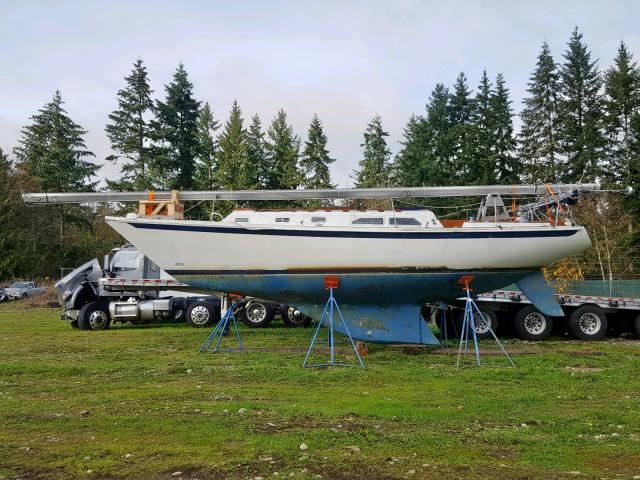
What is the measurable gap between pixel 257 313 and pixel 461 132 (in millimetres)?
33708

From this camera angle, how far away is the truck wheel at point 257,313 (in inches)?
756

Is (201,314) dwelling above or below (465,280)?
below

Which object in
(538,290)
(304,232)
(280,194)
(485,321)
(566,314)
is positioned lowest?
(485,321)

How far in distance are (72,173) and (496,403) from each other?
48.3m

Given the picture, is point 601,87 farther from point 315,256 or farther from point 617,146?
point 315,256

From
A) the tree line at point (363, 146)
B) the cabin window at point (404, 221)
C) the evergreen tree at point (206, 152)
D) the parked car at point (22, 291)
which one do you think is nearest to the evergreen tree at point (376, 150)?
the tree line at point (363, 146)

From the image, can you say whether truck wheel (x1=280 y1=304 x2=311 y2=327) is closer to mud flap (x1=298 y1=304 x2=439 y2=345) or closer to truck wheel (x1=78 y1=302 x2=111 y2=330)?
truck wheel (x1=78 y1=302 x2=111 y2=330)

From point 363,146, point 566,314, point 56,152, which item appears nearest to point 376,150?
point 363,146

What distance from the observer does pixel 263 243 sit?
42.7 feet

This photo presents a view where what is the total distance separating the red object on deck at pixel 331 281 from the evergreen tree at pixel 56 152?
Answer: 40688 mm

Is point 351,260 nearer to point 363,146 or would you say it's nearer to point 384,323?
point 384,323

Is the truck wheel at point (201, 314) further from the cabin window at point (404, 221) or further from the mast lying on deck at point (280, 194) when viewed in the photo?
the cabin window at point (404, 221)

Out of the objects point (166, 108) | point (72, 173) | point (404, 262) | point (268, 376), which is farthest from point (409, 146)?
point (268, 376)

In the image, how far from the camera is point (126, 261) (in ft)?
67.9
